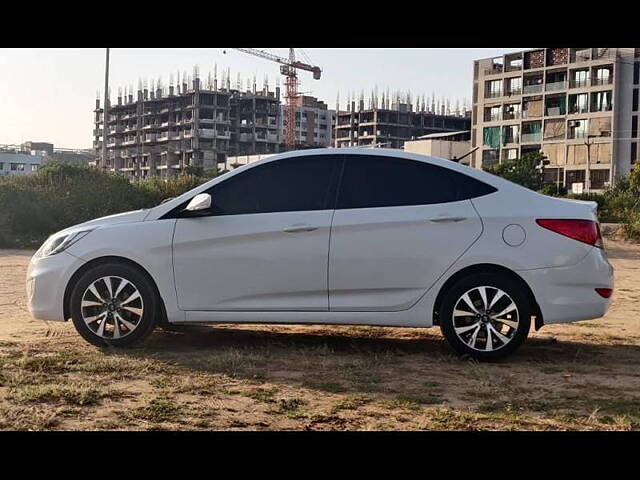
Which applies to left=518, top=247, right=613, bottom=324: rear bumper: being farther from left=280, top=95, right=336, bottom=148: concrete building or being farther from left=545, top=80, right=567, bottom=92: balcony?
left=280, top=95, right=336, bottom=148: concrete building

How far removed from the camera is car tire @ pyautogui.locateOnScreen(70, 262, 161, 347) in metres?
6.18

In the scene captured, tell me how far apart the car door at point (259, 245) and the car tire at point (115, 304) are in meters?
0.28

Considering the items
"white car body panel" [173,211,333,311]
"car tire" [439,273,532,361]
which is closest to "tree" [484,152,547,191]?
"car tire" [439,273,532,361]

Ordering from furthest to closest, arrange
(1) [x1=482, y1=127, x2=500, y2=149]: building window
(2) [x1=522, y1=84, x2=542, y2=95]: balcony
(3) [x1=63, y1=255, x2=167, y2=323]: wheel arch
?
(1) [x1=482, y1=127, x2=500, y2=149]: building window
(2) [x1=522, y1=84, x2=542, y2=95]: balcony
(3) [x1=63, y1=255, x2=167, y2=323]: wheel arch

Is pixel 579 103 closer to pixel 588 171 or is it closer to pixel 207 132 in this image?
pixel 588 171

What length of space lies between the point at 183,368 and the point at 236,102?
428ft

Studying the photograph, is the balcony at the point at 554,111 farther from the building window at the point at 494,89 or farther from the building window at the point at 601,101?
the building window at the point at 494,89

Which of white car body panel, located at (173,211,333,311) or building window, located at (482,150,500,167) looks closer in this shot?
white car body panel, located at (173,211,333,311)

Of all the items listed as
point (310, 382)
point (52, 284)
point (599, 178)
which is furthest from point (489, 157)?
point (310, 382)

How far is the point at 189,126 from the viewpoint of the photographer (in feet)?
418

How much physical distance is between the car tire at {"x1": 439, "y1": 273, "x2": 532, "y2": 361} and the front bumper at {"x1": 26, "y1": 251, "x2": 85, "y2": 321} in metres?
3.06

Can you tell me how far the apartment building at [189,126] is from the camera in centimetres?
12638
